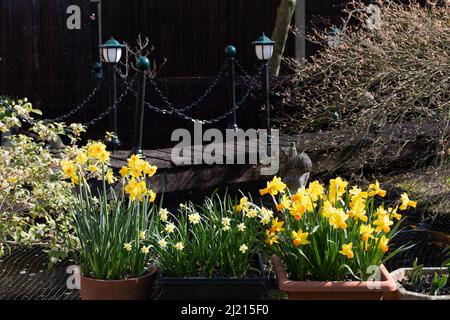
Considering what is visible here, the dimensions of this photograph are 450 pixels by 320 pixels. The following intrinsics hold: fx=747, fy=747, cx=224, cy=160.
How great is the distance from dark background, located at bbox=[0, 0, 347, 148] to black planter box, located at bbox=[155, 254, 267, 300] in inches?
249

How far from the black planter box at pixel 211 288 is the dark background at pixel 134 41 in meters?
6.32

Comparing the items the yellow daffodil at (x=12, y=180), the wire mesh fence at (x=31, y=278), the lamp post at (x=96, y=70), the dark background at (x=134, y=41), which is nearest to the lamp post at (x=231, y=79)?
the dark background at (x=134, y=41)

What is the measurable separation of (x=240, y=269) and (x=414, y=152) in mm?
4378

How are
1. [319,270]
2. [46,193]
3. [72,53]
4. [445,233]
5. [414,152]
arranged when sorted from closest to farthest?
[319,270]
[46,193]
[445,233]
[414,152]
[72,53]

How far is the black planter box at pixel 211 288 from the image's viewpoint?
12.1ft

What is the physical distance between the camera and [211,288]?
3717 millimetres

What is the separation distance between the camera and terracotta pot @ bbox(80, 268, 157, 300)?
3.73 metres

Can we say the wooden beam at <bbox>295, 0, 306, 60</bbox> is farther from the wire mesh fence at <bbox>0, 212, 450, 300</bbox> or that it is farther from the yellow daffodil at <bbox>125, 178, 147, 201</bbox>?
the yellow daffodil at <bbox>125, 178, 147, 201</bbox>

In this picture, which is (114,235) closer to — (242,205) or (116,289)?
(116,289)

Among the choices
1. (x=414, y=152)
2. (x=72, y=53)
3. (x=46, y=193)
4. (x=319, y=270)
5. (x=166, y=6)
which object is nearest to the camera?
(x=319, y=270)

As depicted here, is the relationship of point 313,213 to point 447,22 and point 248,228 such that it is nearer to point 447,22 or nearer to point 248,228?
point 248,228

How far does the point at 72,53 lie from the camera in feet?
37.6

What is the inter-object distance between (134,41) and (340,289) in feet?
30.5

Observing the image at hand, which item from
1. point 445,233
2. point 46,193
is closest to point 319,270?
point 46,193
